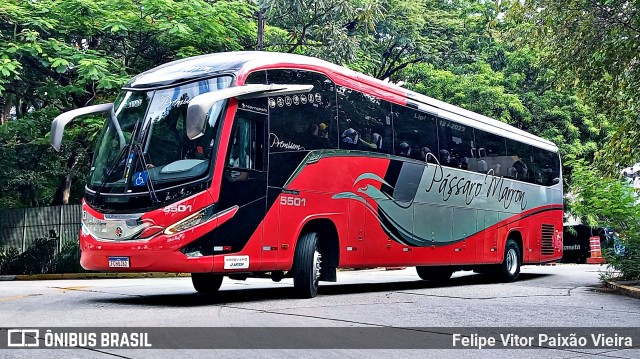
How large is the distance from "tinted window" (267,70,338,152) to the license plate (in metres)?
2.63

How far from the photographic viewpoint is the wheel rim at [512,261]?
738 inches

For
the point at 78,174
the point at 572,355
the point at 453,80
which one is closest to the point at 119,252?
the point at 572,355

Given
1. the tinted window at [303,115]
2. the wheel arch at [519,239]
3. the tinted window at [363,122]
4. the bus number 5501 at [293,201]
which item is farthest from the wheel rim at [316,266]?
the wheel arch at [519,239]

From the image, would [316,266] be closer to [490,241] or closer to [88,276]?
[490,241]

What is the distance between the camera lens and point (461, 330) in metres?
8.38

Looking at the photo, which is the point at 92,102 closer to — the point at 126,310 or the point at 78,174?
the point at 78,174

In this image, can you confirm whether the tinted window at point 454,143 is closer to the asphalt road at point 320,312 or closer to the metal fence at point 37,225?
the asphalt road at point 320,312

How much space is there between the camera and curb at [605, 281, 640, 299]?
514 inches

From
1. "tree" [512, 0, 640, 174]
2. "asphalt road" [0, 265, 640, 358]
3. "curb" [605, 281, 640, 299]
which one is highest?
"tree" [512, 0, 640, 174]

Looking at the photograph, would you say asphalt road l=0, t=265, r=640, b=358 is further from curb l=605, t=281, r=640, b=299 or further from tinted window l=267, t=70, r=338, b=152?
tinted window l=267, t=70, r=338, b=152

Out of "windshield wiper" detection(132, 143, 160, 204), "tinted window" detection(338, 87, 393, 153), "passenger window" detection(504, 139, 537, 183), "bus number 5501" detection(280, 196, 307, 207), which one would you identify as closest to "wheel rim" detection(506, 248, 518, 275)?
"passenger window" detection(504, 139, 537, 183)

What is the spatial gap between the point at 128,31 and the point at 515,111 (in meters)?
17.2

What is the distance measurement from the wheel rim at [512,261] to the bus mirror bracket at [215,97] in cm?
912

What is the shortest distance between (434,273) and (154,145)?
33.3ft
